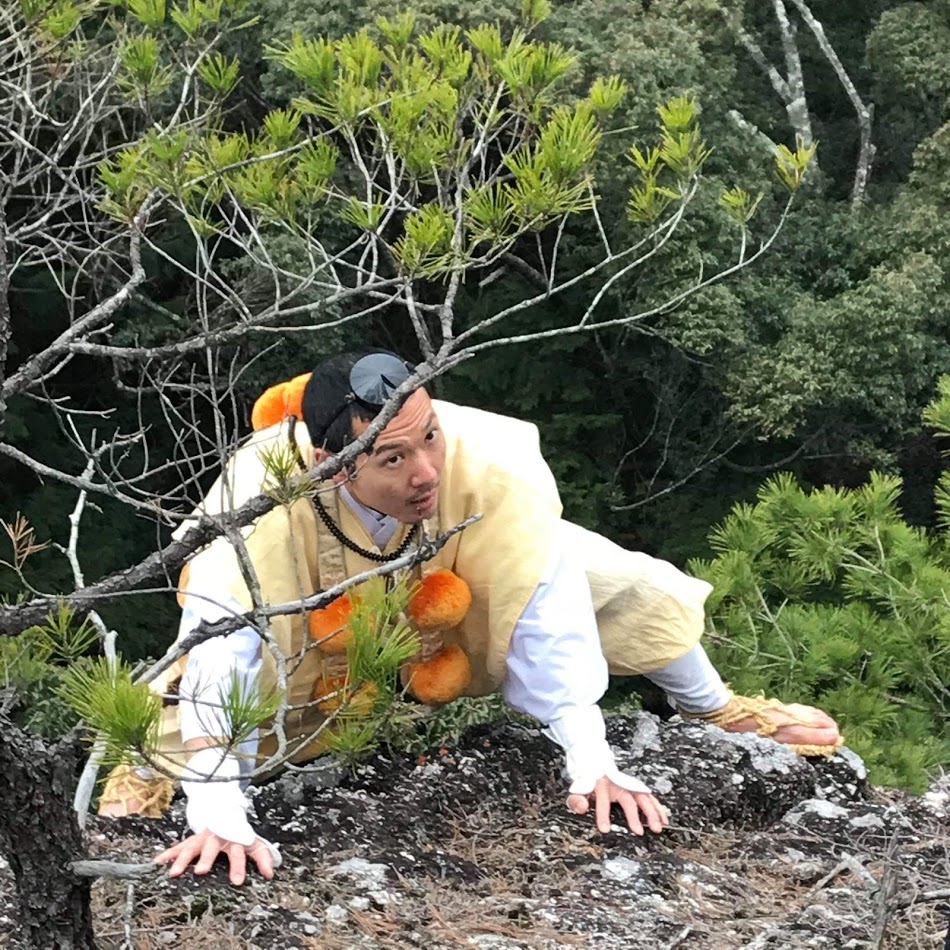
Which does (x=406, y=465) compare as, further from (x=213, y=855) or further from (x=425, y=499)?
(x=213, y=855)

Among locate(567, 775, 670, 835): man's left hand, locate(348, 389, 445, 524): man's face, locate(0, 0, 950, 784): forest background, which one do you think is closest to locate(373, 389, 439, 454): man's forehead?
locate(348, 389, 445, 524): man's face

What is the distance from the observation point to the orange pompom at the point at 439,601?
6.04ft

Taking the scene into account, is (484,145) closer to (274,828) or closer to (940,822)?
(274,828)

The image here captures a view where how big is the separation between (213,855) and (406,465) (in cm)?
57

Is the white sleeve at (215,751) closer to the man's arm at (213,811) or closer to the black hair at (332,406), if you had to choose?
the man's arm at (213,811)

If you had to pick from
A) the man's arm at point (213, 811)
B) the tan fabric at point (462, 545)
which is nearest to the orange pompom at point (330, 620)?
the tan fabric at point (462, 545)

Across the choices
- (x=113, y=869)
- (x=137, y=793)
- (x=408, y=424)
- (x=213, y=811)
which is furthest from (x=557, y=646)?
(x=113, y=869)

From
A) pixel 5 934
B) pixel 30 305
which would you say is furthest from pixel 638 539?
pixel 5 934

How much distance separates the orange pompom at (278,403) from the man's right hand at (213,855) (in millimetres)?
579

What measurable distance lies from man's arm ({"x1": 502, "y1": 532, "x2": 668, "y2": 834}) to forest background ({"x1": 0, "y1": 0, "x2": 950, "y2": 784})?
1396 millimetres

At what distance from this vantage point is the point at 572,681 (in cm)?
190

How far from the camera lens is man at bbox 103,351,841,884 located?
5.35ft

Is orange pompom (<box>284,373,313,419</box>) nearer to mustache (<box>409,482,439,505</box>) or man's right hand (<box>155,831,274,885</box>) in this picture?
mustache (<box>409,482,439,505</box>)

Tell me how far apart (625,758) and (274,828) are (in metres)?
0.63
